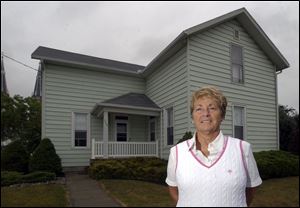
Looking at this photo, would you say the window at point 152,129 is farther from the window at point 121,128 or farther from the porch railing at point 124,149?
the window at point 121,128

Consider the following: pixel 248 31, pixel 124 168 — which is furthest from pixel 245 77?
pixel 124 168

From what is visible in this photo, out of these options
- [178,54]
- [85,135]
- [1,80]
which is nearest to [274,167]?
[178,54]

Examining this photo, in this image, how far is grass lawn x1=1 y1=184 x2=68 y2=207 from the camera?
15.9 feet

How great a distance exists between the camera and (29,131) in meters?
3.11

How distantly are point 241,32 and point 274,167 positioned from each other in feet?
13.4

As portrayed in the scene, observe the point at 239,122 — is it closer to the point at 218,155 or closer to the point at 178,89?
the point at 178,89

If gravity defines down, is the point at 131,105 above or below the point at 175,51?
below

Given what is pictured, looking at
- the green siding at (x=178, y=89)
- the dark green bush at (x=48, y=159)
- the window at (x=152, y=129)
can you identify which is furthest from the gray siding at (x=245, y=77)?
the dark green bush at (x=48, y=159)

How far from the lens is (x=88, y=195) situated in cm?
720

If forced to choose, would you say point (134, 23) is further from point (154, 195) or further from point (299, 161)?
point (299, 161)

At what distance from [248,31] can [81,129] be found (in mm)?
6451

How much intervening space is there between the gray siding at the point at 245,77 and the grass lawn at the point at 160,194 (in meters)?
2.18

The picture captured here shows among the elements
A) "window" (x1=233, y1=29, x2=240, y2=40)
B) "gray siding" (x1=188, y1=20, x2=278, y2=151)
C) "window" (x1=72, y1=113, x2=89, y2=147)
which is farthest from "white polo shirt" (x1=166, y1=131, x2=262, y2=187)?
"window" (x1=72, y1=113, x2=89, y2=147)

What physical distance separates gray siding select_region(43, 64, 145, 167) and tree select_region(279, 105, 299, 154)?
561cm
